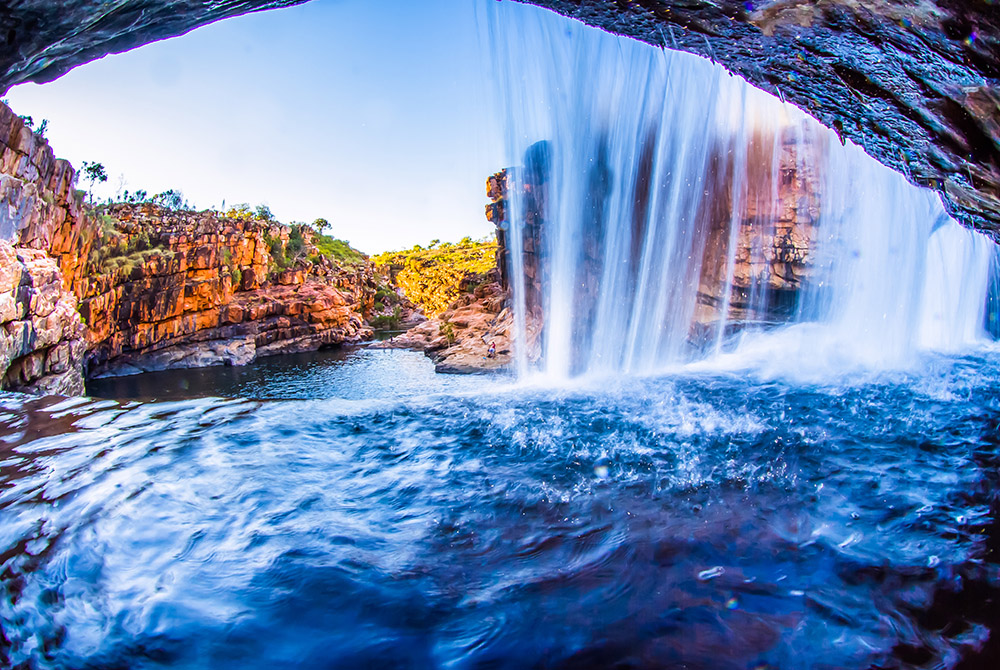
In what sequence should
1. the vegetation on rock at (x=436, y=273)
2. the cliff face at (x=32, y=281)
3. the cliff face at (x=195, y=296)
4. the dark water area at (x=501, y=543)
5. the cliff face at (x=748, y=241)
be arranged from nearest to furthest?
the dark water area at (x=501, y=543), the cliff face at (x=32, y=281), the cliff face at (x=748, y=241), the cliff face at (x=195, y=296), the vegetation on rock at (x=436, y=273)

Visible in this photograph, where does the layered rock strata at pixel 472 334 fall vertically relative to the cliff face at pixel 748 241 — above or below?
below

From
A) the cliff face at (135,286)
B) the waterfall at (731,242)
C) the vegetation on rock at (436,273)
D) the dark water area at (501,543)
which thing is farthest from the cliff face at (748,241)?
the vegetation on rock at (436,273)

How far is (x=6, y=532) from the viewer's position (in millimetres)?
3277

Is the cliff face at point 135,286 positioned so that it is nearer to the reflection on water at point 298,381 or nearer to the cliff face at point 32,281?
the cliff face at point 32,281

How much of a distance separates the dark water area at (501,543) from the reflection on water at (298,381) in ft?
78.1

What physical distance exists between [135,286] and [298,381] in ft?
70.8

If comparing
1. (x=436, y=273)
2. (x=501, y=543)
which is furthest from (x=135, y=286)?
(x=501, y=543)

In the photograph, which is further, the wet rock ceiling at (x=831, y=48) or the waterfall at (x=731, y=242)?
the waterfall at (x=731, y=242)

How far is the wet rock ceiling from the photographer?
3.84m

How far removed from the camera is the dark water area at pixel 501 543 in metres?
2.46

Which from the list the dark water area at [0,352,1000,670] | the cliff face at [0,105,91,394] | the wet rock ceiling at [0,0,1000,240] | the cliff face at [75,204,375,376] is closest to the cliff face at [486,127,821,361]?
the wet rock ceiling at [0,0,1000,240]

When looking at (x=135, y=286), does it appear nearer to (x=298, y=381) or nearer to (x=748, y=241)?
(x=298, y=381)

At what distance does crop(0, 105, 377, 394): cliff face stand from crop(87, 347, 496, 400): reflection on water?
4058 mm

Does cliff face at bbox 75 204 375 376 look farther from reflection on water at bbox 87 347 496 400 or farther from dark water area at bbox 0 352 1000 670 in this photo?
dark water area at bbox 0 352 1000 670
